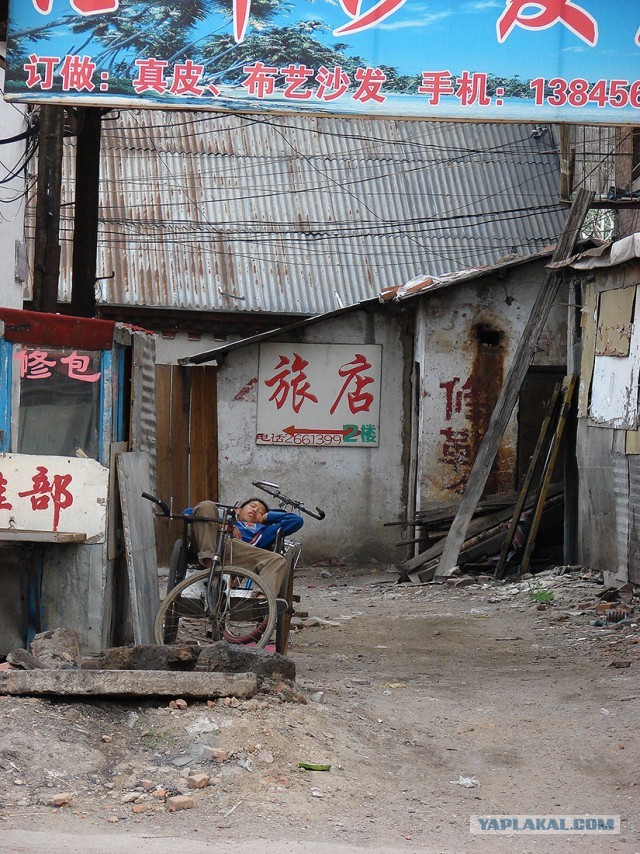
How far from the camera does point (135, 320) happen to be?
17.8 m

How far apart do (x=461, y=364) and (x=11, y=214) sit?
6641 millimetres

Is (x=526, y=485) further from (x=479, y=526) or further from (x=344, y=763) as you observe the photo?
(x=344, y=763)

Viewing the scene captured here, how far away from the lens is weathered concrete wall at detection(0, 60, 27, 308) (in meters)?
15.3

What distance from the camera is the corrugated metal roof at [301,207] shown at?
18469 mm

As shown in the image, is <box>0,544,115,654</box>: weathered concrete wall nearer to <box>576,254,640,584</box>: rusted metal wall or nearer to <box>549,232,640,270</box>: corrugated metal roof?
<box>576,254,640,584</box>: rusted metal wall

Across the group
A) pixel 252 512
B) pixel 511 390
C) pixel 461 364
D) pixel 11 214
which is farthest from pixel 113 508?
pixel 11 214

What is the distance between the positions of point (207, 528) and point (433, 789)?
10.7 ft

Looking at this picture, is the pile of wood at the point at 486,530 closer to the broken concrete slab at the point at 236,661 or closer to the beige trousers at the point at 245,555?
the beige trousers at the point at 245,555

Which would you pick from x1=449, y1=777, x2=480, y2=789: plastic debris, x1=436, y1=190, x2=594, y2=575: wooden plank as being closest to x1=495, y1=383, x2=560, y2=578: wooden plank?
x1=436, y1=190, x2=594, y2=575: wooden plank

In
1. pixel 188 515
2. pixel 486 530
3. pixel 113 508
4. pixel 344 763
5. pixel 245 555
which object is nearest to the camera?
pixel 344 763

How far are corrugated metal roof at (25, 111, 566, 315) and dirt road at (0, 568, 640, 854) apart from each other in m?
10.9

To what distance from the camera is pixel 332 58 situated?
293 inches

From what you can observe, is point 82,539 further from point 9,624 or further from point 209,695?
point 209,695

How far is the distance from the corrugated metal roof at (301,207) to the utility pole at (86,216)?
619 centimetres
